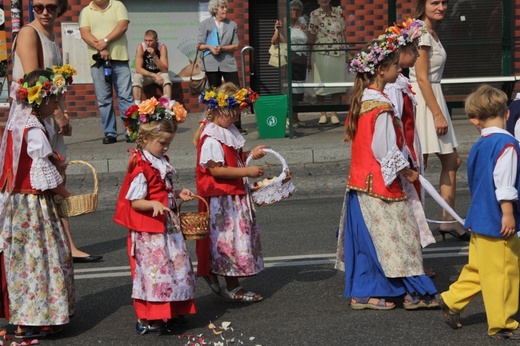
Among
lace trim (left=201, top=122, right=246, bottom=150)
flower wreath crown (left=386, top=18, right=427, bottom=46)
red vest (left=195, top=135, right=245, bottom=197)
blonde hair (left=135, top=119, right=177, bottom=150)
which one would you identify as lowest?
red vest (left=195, top=135, right=245, bottom=197)

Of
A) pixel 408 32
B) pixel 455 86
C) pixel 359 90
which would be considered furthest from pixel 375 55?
pixel 455 86

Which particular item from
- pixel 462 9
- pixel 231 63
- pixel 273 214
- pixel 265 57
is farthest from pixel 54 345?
pixel 265 57

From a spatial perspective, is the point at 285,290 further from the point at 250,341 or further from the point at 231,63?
the point at 231,63

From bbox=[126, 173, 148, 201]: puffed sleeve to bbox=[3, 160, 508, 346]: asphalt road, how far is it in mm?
841

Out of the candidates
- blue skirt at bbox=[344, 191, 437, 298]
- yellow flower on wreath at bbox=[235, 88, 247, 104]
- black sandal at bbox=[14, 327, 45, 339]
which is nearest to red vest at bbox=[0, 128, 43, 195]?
black sandal at bbox=[14, 327, 45, 339]

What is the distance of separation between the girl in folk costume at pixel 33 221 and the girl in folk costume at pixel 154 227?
429 millimetres

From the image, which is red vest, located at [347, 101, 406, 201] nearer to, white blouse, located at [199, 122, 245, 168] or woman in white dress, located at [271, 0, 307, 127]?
white blouse, located at [199, 122, 245, 168]

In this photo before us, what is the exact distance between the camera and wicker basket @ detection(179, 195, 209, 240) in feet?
20.4

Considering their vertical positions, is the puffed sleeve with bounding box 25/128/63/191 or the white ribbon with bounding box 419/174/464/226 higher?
the puffed sleeve with bounding box 25/128/63/191

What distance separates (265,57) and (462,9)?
4476 mm

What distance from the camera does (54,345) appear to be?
621 centimetres

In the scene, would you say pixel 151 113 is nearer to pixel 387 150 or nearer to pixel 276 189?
pixel 276 189

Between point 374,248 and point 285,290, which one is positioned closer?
point 374,248

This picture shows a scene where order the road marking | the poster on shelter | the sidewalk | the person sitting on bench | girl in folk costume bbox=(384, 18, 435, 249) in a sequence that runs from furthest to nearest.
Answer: the poster on shelter, the person sitting on bench, the sidewalk, the road marking, girl in folk costume bbox=(384, 18, 435, 249)
